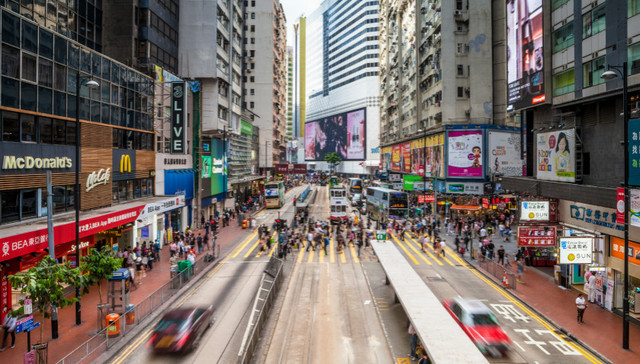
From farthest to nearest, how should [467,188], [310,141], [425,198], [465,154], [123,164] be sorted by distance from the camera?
[310,141]
[467,188]
[465,154]
[425,198]
[123,164]

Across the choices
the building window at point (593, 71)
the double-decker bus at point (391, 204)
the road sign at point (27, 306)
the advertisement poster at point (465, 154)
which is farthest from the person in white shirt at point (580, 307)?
the advertisement poster at point (465, 154)

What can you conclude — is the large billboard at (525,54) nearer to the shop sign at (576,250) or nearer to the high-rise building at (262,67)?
the shop sign at (576,250)

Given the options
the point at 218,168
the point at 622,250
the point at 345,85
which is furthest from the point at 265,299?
the point at 345,85

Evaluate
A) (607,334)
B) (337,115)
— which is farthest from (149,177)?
(337,115)

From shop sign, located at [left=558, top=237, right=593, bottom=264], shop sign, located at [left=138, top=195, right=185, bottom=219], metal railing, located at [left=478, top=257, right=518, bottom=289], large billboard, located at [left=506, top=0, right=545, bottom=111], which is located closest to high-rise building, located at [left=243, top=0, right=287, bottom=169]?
shop sign, located at [left=138, top=195, right=185, bottom=219]

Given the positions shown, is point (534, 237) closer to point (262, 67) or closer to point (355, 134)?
point (262, 67)

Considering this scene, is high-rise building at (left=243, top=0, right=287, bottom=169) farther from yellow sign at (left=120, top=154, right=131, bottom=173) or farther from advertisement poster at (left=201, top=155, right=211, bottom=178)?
yellow sign at (left=120, top=154, right=131, bottom=173)
